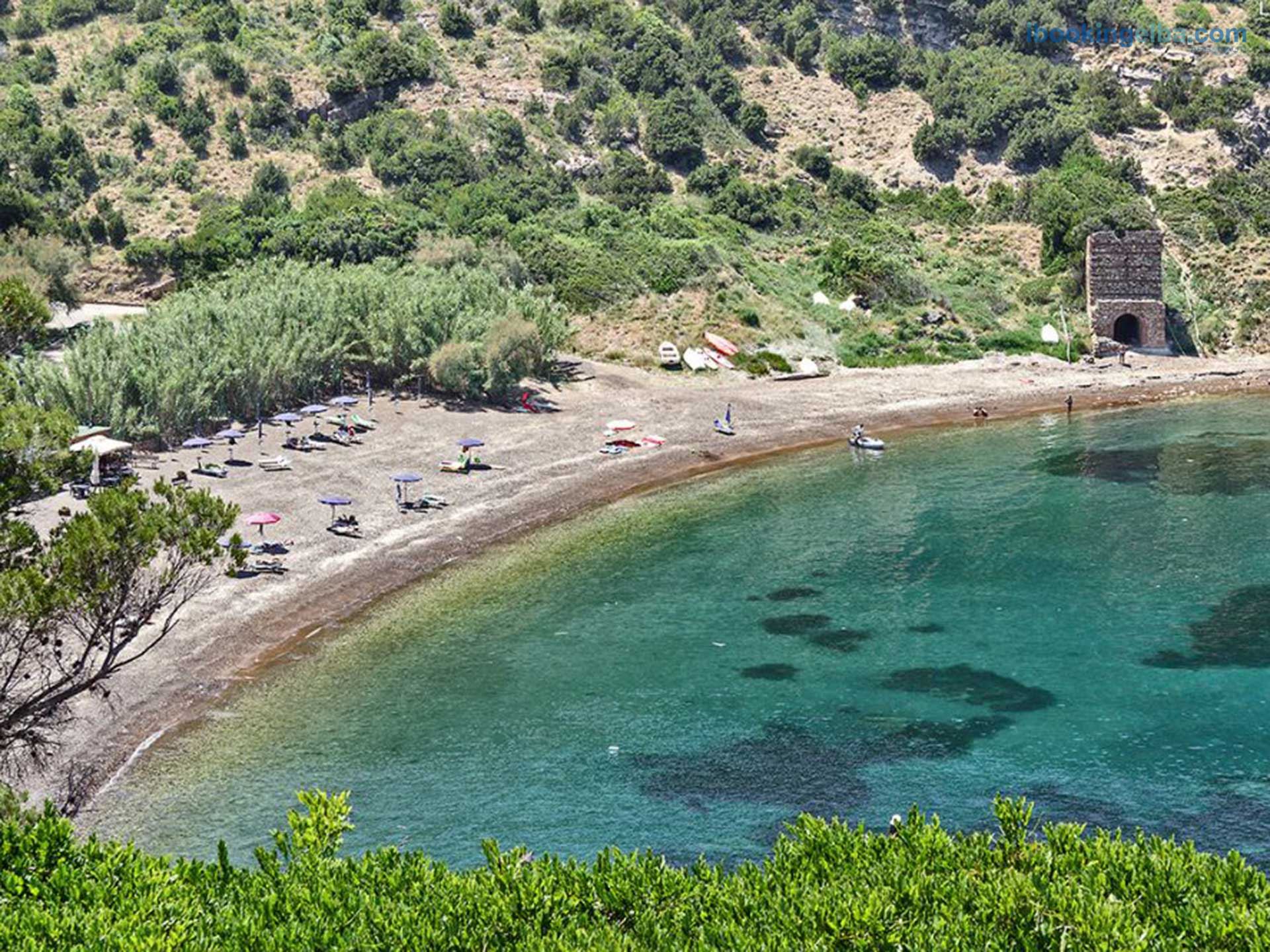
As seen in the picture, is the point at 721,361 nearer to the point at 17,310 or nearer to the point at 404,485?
the point at 404,485

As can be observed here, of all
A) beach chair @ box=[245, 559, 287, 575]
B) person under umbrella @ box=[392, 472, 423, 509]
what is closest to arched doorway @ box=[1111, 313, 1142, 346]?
person under umbrella @ box=[392, 472, 423, 509]

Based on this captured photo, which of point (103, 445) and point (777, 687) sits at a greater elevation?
point (103, 445)

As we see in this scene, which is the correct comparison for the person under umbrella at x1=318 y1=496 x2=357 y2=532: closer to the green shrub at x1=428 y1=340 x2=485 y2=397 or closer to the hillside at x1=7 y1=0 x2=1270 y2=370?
the green shrub at x1=428 y1=340 x2=485 y2=397

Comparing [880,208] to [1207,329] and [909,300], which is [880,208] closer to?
[909,300]

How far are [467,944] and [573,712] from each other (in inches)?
758

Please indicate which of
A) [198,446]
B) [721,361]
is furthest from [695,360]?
[198,446]

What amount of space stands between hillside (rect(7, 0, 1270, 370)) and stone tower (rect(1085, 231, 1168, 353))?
2.26 metres

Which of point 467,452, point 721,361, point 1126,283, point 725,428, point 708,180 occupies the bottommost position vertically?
point 725,428

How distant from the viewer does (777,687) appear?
3991 centimetres

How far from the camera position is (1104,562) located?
50.6 meters

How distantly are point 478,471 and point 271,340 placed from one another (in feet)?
46.4

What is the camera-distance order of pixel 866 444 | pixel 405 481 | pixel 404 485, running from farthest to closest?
pixel 866 444
pixel 404 485
pixel 405 481

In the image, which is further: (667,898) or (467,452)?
(467,452)

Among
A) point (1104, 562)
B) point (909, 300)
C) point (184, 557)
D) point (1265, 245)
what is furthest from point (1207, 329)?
point (184, 557)
